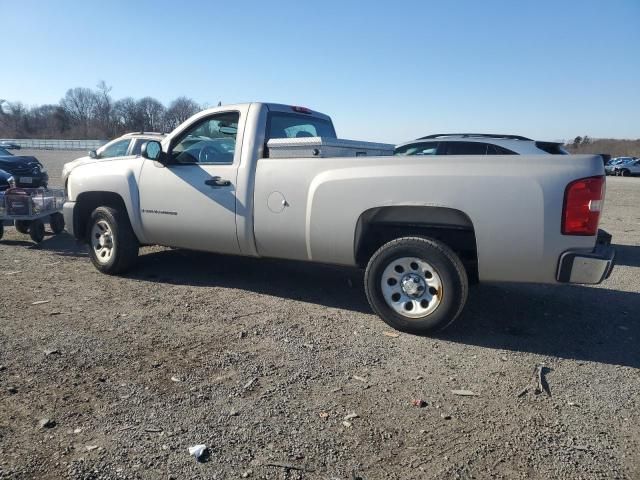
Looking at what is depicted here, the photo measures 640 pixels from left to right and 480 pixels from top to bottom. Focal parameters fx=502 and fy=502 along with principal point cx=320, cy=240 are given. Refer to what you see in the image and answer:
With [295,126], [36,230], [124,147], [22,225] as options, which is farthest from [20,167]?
[295,126]

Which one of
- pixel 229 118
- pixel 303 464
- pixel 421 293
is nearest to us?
pixel 303 464

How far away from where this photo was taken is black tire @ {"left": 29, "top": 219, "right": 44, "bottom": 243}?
26.8 ft

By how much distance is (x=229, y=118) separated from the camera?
17.9 feet

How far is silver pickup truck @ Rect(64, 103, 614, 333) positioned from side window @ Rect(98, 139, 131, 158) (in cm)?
644

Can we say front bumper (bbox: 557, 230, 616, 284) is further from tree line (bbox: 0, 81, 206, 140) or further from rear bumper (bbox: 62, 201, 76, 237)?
tree line (bbox: 0, 81, 206, 140)

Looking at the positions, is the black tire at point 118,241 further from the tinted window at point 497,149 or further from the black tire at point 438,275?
the tinted window at point 497,149

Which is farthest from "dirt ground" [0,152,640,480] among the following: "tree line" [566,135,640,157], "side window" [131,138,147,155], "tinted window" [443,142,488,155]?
"tree line" [566,135,640,157]

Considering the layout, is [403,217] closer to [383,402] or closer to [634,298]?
[383,402]

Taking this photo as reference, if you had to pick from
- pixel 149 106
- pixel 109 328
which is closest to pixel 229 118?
pixel 109 328

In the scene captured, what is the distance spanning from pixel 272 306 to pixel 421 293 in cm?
155

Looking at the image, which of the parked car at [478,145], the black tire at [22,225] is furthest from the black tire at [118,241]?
the parked car at [478,145]

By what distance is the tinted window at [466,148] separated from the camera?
9105 mm

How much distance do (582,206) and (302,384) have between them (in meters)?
2.42

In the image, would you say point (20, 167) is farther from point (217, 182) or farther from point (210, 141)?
point (217, 182)
